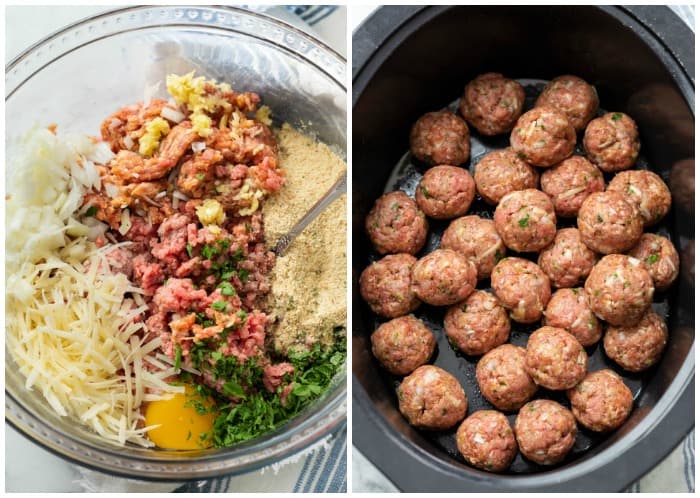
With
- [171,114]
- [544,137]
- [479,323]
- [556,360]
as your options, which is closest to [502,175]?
[544,137]

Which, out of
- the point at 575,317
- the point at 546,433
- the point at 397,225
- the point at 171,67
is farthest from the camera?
the point at 171,67

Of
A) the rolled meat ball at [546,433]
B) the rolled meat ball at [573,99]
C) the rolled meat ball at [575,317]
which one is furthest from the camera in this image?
the rolled meat ball at [573,99]

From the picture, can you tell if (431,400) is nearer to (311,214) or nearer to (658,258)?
(311,214)

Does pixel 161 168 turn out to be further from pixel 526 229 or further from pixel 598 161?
pixel 598 161

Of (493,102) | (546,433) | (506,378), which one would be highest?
(493,102)

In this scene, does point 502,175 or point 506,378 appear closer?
point 506,378

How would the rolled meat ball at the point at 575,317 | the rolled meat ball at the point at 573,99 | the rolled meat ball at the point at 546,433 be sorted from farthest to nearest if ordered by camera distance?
the rolled meat ball at the point at 573,99
the rolled meat ball at the point at 575,317
the rolled meat ball at the point at 546,433

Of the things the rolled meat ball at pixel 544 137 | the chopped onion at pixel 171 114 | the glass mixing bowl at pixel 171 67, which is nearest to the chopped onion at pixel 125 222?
the chopped onion at pixel 171 114

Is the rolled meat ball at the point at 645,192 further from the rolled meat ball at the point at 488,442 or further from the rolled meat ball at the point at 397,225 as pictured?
the rolled meat ball at the point at 488,442
